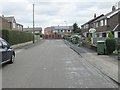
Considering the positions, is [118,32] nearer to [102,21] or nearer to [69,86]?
[102,21]

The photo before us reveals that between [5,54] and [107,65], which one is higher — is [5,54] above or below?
above

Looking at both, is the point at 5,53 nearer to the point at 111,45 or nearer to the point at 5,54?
the point at 5,54

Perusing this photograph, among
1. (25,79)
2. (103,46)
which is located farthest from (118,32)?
(25,79)

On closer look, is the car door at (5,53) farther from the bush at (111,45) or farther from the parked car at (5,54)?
the bush at (111,45)

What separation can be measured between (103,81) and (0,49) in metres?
6.22

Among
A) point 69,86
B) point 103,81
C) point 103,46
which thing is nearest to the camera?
point 69,86

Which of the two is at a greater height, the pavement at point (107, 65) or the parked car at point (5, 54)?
the parked car at point (5, 54)

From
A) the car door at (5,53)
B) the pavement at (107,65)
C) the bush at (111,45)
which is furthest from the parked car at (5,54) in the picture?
the bush at (111,45)

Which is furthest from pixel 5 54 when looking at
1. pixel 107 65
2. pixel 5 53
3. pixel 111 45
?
pixel 111 45

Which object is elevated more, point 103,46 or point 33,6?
point 33,6

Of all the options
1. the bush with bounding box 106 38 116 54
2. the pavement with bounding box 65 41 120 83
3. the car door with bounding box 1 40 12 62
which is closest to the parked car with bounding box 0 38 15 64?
the car door with bounding box 1 40 12 62

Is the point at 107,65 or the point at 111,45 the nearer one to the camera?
the point at 107,65

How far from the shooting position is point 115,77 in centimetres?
1109

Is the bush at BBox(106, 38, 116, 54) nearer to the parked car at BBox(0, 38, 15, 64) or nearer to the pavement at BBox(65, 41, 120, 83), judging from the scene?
the pavement at BBox(65, 41, 120, 83)
